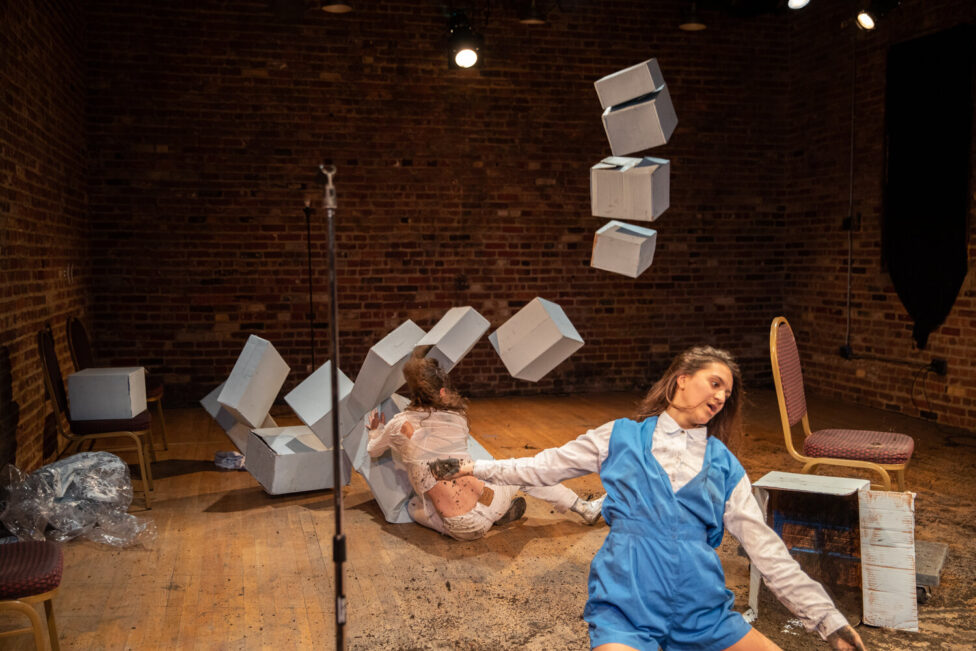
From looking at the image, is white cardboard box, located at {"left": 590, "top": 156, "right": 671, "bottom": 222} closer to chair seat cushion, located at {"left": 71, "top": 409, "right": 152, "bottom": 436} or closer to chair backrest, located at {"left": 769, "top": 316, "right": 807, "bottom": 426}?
chair backrest, located at {"left": 769, "top": 316, "right": 807, "bottom": 426}

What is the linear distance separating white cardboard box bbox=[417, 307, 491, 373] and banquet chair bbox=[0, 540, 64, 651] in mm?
1776

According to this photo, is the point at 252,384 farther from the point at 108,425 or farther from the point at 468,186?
the point at 468,186

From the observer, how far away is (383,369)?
152 inches

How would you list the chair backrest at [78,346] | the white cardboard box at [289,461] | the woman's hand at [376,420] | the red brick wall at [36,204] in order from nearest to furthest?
1. the woman's hand at [376,420]
2. the red brick wall at [36,204]
3. the white cardboard box at [289,461]
4. the chair backrest at [78,346]

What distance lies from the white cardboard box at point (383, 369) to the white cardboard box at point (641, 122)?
1245mm

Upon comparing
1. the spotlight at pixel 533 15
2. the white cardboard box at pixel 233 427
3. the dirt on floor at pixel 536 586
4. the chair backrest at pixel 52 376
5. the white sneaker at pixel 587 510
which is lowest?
the dirt on floor at pixel 536 586

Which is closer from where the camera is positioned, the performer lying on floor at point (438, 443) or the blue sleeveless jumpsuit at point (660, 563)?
the blue sleeveless jumpsuit at point (660, 563)

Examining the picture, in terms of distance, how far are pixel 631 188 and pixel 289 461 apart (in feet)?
6.80

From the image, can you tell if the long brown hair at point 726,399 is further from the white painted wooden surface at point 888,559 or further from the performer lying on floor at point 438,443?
the performer lying on floor at point 438,443

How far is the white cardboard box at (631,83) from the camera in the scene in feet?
12.0

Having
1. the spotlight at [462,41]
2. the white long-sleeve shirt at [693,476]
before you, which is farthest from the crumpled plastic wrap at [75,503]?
the spotlight at [462,41]

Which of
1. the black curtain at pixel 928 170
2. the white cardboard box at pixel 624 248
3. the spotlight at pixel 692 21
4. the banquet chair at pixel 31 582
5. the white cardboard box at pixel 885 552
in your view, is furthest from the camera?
the spotlight at pixel 692 21

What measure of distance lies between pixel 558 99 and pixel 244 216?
8.49 ft

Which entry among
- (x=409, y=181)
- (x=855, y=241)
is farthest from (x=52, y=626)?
(x=855, y=241)
